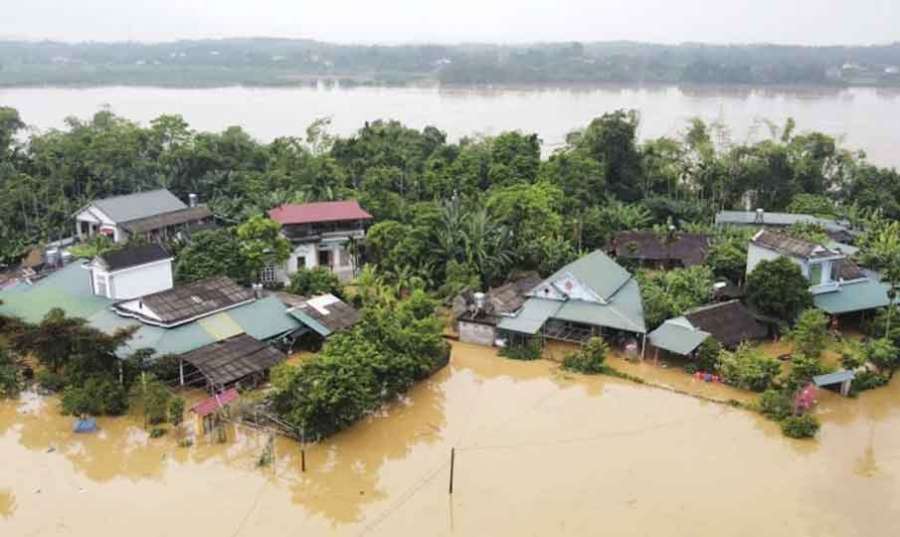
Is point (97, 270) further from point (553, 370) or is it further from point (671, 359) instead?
point (671, 359)

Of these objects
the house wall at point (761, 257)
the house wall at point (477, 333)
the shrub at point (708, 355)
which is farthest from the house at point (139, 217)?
the house wall at point (761, 257)

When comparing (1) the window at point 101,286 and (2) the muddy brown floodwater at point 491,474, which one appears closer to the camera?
(2) the muddy brown floodwater at point 491,474

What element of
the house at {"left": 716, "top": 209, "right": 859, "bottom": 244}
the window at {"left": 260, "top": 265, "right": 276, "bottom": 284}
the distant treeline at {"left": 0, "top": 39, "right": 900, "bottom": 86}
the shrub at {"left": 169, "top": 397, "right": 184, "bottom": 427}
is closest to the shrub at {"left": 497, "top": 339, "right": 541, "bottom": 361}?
the shrub at {"left": 169, "top": 397, "right": 184, "bottom": 427}

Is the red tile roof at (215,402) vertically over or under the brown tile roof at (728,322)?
under

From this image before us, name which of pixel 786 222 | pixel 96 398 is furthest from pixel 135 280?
pixel 786 222

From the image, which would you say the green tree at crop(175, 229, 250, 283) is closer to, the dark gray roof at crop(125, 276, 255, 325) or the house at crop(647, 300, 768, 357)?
the dark gray roof at crop(125, 276, 255, 325)

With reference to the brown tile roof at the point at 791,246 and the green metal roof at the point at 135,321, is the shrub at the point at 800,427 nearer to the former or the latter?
the brown tile roof at the point at 791,246

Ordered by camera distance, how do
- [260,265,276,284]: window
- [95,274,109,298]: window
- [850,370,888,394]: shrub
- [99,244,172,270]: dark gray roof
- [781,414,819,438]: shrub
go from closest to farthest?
[781,414,819,438]: shrub, [850,370,888,394]: shrub, [99,244,172,270]: dark gray roof, [95,274,109,298]: window, [260,265,276,284]: window
